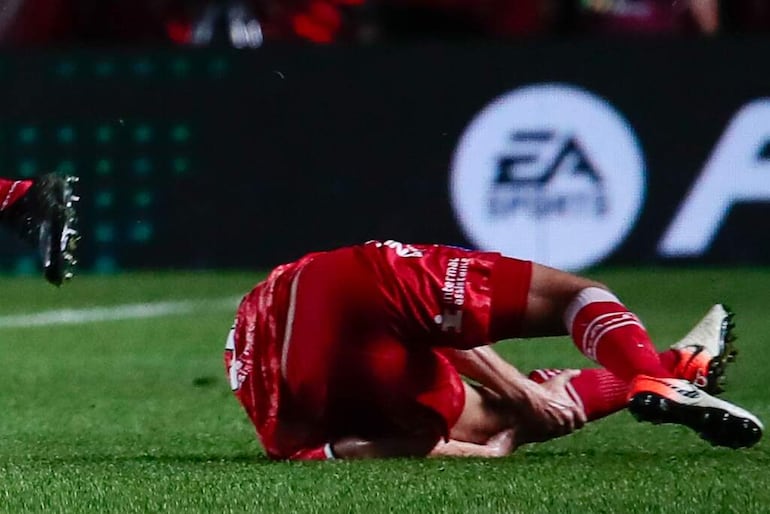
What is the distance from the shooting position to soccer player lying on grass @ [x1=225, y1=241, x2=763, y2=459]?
4906mm

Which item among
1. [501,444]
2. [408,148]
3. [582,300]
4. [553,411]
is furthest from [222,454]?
[408,148]

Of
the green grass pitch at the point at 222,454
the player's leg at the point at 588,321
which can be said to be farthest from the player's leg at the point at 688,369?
the player's leg at the point at 588,321

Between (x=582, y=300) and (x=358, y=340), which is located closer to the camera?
(x=582, y=300)

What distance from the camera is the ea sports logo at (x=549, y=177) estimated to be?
1071cm

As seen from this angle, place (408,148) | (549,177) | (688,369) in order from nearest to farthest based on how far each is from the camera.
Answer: (688,369), (549,177), (408,148)

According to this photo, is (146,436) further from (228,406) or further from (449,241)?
(449,241)

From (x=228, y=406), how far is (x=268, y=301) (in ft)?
4.85

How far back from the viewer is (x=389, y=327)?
5.04 meters

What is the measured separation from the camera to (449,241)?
1088 cm

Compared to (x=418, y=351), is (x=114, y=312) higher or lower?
lower

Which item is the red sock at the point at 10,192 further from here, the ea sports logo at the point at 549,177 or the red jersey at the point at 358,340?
the ea sports logo at the point at 549,177

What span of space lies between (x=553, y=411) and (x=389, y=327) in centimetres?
61

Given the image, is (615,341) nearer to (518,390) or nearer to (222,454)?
(518,390)

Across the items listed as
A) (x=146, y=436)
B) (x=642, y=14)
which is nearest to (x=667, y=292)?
(x=642, y=14)
